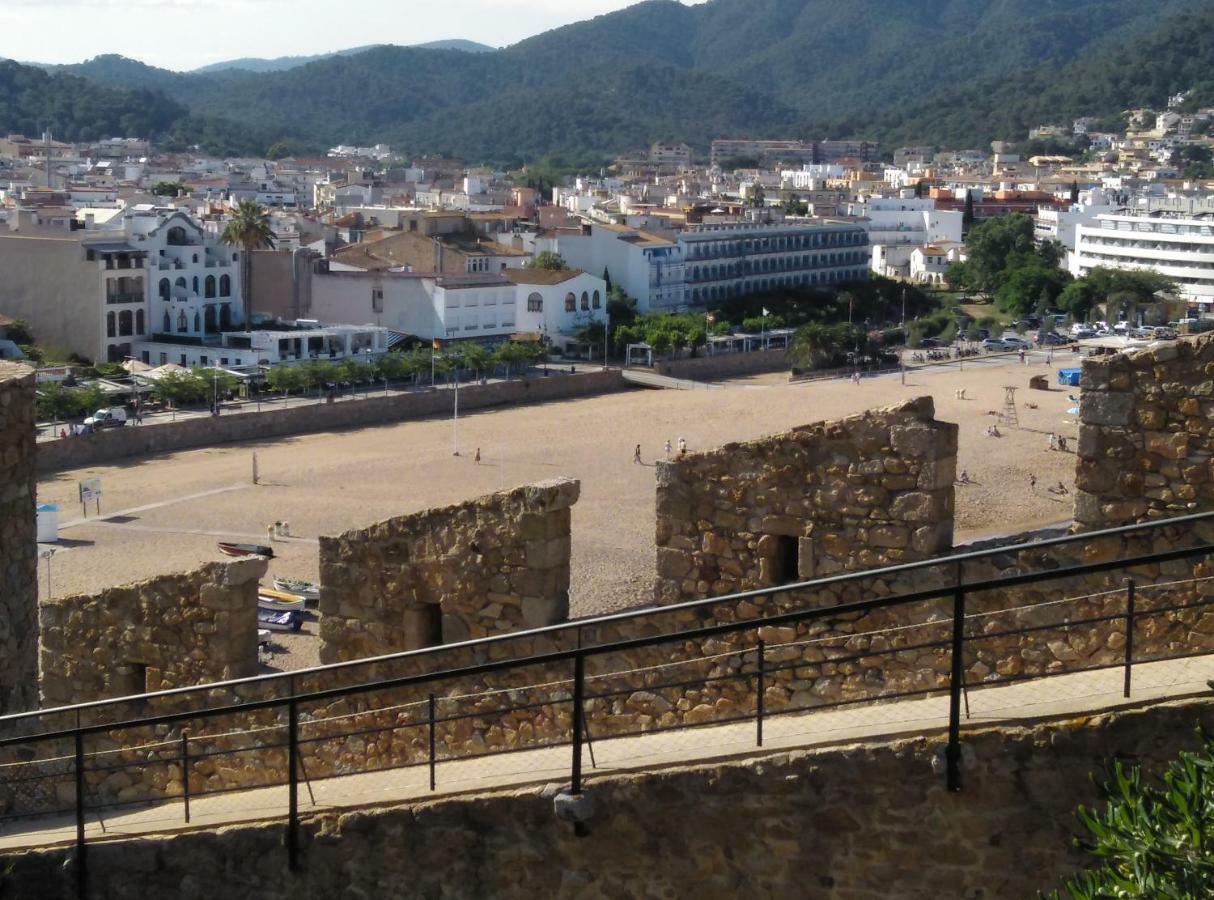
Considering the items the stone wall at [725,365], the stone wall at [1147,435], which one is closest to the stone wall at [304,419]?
the stone wall at [725,365]

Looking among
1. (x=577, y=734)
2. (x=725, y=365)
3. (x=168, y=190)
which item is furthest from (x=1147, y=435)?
(x=168, y=190)

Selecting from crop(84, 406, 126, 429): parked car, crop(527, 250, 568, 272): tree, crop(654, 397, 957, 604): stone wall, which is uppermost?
crop(654, 397, 957, 604): stone wall

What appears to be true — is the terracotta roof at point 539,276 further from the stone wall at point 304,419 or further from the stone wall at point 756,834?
the stone wall at point 756,834

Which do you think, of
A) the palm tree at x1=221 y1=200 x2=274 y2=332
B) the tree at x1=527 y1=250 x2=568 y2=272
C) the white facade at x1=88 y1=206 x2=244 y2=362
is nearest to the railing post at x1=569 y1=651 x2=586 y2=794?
the white facade at x1=88 y1=206 x2=244 y2=362

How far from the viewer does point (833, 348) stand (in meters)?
A: 63.1

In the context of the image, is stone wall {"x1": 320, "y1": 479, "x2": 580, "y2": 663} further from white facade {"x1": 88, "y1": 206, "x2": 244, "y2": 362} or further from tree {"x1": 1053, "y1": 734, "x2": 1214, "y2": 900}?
white facade {"x1": 88, "y1": 206, "x2": 244, "y2": 362}

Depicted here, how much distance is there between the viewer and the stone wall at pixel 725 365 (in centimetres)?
6231

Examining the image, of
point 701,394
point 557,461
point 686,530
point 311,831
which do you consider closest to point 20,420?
point 311,831

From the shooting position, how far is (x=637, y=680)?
7363 mm

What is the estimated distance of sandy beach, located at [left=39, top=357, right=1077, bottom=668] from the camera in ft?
101

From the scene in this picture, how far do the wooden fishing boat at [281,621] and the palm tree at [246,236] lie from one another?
3659 cm

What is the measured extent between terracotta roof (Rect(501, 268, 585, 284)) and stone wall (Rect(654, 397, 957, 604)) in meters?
59.1

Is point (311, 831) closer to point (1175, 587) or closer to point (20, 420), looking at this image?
point (20, 420)

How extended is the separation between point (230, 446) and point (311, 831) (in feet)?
130
